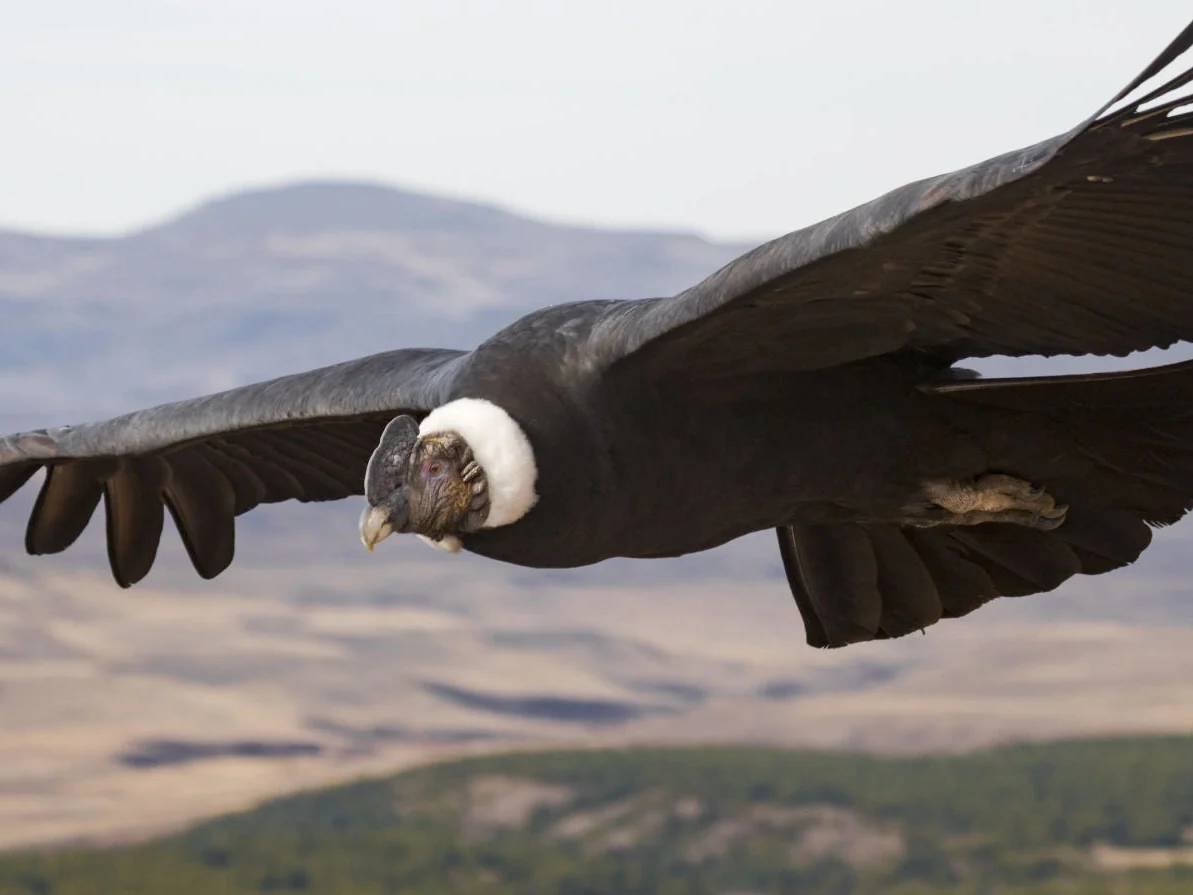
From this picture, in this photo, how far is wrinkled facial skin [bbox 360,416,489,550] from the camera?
18.5 ft

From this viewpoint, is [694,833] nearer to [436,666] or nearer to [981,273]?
[981,273]

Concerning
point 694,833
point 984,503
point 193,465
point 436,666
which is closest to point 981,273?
point 984,503

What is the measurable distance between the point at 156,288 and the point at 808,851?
73451 mm

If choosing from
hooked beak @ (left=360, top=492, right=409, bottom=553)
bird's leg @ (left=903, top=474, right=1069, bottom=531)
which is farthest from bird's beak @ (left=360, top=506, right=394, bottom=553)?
bird's leg @ (left=903, top=474, right=1069, bottom=531)

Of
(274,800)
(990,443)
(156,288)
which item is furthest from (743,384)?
(156,288)

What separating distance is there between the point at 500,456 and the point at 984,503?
170 centimetres

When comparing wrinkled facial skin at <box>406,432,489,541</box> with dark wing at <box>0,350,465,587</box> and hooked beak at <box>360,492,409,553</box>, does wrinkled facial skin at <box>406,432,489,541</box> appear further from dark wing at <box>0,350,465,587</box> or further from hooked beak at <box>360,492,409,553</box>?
dark wing at <box>0,350,465,587</box>

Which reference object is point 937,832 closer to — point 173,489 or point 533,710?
point 173,489

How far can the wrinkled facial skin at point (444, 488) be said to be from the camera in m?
5.66

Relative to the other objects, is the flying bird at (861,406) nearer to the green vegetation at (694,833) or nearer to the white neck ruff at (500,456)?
the white neck ruff at (500,456)

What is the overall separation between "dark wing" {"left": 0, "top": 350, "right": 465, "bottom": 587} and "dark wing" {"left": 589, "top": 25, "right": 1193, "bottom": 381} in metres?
1.13

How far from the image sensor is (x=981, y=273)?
222 inches

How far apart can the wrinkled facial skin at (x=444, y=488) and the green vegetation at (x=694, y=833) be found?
15.3 meters

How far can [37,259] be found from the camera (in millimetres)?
97938
